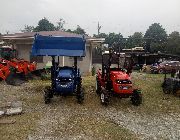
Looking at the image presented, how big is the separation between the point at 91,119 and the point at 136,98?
126 inches

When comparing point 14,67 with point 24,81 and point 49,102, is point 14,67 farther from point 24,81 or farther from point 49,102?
point 49,102

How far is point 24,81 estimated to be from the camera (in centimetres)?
2161

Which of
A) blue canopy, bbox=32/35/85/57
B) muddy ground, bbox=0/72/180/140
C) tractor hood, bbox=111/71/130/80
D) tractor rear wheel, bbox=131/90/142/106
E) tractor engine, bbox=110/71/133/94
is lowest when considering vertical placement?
muddy ground, bbox=0/72/180/140

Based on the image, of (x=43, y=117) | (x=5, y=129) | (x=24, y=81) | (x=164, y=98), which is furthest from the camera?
(x=24, y=81)

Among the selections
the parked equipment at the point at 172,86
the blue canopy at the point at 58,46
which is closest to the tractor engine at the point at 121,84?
the blue canopy at the point at 58,46

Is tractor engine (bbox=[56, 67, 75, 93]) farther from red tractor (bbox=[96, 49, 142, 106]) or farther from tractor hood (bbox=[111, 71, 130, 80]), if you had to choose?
tractor hood (bbox=[111, 71, 130, 80])

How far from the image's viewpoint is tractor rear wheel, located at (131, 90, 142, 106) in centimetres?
1427

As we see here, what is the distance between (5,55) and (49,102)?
43.0 ft

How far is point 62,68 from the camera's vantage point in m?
15.4

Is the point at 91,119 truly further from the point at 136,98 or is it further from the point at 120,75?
the point at 120,75

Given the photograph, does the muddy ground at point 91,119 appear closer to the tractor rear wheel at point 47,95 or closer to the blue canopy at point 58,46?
the tractor rear wheel at point 47,95

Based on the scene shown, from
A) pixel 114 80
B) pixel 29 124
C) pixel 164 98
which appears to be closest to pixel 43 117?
pixel 29 124

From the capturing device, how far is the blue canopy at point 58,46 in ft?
50.2

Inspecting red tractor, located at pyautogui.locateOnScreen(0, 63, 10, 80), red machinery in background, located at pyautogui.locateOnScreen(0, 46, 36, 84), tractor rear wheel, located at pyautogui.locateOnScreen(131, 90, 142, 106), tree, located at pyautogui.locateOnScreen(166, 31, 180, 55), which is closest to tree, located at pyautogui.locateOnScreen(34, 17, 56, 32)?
tree, located at pyautogui.locateOnScreen(166, 31, 180, 55)
